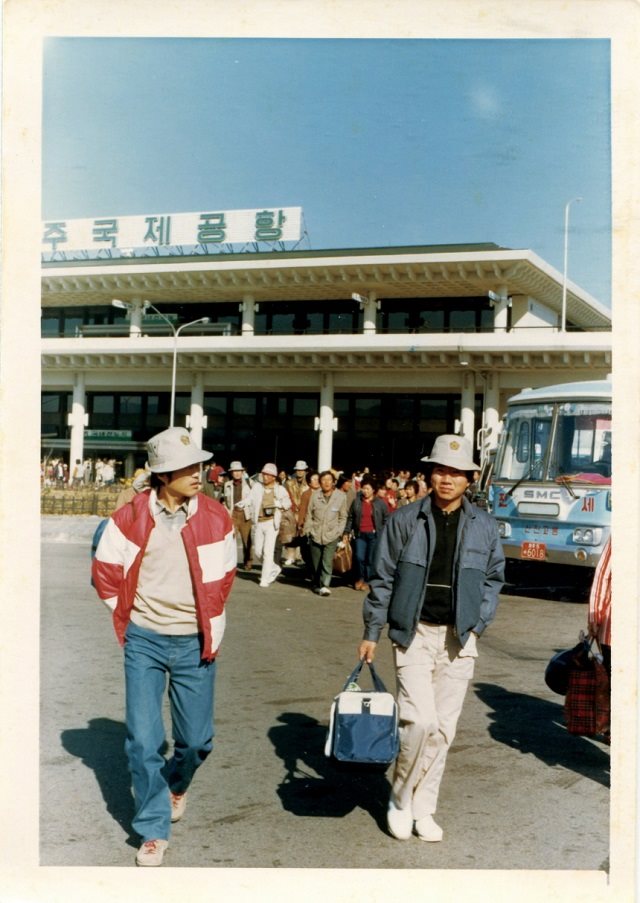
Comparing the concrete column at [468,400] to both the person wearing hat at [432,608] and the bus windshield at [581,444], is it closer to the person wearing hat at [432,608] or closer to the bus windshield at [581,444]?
the bus windshield at [581,444]

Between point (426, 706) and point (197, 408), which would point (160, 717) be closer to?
point (426, 706)

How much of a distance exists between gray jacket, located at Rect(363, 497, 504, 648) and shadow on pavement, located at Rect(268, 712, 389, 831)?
2.33ft

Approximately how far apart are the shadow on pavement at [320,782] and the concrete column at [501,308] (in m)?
27.5

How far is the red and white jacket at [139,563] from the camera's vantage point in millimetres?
4184

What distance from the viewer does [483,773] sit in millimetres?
5230

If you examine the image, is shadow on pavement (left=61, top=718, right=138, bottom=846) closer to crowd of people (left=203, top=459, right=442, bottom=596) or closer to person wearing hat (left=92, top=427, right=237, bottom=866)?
person wearing hat (left=92, top=427, right=237, bottom=866)

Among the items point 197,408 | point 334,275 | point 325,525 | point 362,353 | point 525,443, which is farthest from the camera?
point 334,275

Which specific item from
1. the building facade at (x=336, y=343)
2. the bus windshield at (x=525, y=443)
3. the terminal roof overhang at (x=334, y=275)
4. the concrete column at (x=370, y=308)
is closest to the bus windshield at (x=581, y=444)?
the bus windshield at (x=525, y=443)

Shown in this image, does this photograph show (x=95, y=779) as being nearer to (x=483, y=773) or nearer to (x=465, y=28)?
(x=483, y=773)

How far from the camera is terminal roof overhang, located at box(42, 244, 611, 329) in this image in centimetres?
3144

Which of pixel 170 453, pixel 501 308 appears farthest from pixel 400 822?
pixel 501 308

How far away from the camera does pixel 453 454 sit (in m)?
4.53

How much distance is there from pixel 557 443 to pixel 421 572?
28.2 feet

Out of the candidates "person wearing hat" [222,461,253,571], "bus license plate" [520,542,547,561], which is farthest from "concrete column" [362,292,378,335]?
"bus license plate" [520,542,547,561]
